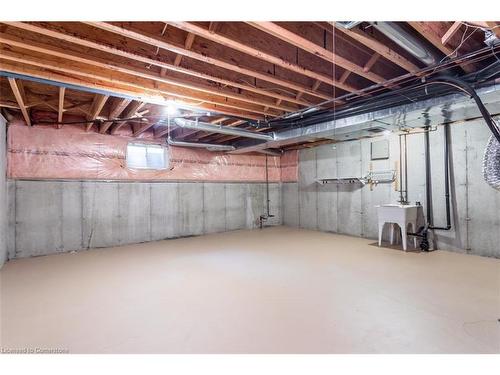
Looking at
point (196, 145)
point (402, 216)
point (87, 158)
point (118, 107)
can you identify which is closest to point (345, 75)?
point (402, 216)

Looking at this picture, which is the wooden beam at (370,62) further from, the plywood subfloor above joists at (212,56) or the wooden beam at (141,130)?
the wooden beam at (141,130)

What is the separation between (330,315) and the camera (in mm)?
2246

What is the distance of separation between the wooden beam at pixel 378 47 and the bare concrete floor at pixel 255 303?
2.24 m

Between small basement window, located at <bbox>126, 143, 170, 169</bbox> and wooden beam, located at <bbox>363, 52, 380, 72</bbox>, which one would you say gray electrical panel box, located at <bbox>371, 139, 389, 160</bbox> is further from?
small basement window, located at <bbox>126, 143, 170, 169</bbox>

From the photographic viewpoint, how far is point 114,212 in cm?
528

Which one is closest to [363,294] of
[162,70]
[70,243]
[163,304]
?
[163,304]

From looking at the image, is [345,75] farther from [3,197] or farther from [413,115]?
[3,197]

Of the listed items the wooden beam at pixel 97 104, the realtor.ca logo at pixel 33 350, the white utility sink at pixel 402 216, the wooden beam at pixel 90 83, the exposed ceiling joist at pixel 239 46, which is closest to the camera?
the realtor.ca logo at pixel 33 350

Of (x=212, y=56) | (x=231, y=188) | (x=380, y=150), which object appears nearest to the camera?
(x=212, y=56)

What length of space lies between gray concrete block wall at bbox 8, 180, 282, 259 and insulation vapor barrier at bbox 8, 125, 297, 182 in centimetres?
18

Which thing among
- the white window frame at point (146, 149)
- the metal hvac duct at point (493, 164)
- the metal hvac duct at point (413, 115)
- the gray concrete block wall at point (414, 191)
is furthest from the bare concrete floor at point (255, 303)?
the white window frame at point (146, 149)

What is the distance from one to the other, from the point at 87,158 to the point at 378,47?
5.10 m

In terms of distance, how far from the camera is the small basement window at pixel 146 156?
5590 millimetres

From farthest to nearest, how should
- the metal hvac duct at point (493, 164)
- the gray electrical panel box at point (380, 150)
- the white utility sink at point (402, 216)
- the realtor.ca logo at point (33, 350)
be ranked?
the gray electrical panel box at point (380, 150) < the white utility sink at point (402, 216) < the metal hvac duct at point (493, 164) < the realtor.ca logo at point (33, 350)
